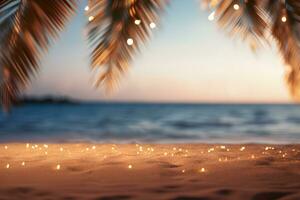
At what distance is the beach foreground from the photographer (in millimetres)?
3156

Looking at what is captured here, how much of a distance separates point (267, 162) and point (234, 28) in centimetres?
137

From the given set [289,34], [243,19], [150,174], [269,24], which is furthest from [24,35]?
[289,34]

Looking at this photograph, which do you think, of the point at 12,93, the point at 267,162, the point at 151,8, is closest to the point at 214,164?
the point at 267,162

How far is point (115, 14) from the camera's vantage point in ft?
14.7

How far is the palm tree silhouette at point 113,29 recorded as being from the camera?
3.99 meters

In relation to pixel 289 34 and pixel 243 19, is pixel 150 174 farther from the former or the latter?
pixel 289 34

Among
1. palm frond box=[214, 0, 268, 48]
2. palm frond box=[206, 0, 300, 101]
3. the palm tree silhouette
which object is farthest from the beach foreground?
palm frond box=[214, 0, 268, 48]

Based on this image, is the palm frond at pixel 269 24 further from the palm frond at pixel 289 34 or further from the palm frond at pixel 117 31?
the palm frond at pixel 117 31

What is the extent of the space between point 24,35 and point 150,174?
155 cm

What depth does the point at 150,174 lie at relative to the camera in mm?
3807

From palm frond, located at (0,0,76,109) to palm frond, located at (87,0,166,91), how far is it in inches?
15.0

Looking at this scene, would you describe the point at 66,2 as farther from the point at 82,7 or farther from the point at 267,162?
the point at 267,162

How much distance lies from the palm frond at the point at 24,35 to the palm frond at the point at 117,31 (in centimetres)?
38

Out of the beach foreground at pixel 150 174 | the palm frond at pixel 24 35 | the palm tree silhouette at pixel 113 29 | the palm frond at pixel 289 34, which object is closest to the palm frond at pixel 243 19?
the palm tree silhouette at pixel 113 29
